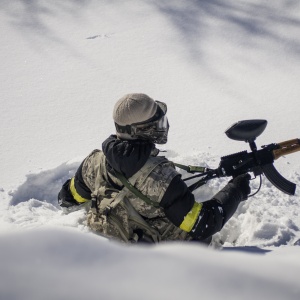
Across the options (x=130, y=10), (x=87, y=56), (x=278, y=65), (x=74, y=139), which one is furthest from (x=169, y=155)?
(x=130, y=10)

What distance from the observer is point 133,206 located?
83.0 inches

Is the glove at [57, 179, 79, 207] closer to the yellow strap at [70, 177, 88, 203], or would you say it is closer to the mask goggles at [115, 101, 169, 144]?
the yellow strap at [70, 177, 88, 203]

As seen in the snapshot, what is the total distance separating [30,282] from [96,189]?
1.47m

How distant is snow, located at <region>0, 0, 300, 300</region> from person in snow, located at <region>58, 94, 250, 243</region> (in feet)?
0.65

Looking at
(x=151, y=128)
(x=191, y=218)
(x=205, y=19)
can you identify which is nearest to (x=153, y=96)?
(x=205, y=19)

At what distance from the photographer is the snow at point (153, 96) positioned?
2.45 feet

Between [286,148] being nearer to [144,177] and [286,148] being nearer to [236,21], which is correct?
[144,177]

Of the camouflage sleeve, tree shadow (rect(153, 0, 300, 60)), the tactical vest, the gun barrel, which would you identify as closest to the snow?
tree shadow (rect(153, 0, 300, 60))

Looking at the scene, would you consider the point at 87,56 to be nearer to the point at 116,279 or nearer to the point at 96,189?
the point at 96,189

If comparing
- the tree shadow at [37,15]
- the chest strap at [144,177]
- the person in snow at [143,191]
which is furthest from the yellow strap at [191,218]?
the tree shadow at [37,15]

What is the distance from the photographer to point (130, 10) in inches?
219

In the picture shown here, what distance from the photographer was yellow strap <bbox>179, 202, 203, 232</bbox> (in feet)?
6.54

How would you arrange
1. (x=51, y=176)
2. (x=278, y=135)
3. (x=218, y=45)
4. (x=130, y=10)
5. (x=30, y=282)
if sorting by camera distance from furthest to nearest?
(x=130, y=10) → (x=218, y=45) → (x=278, y=135) → (x=51, y=176) → (x=30, y=282)

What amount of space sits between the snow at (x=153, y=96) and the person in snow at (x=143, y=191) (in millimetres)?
199
